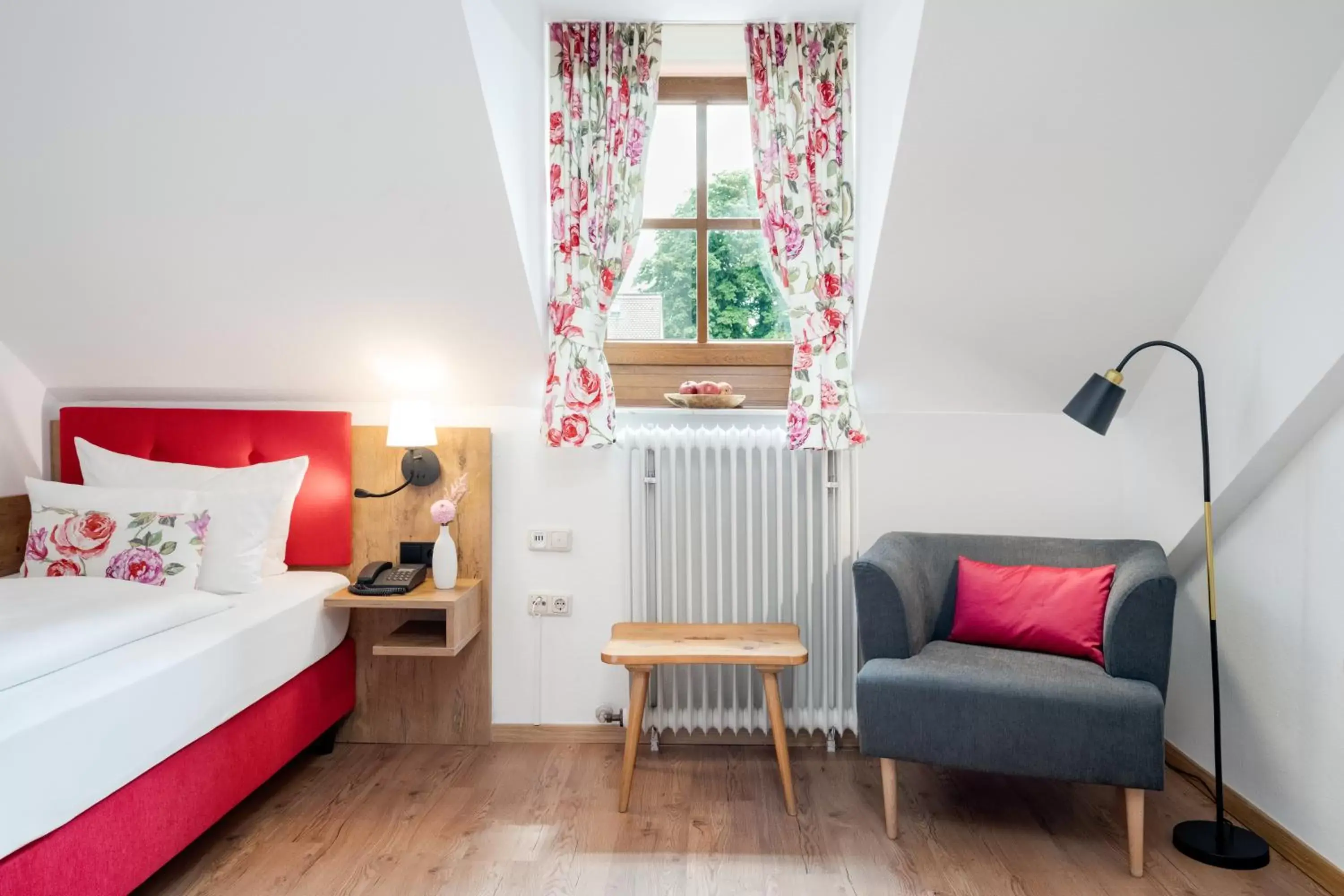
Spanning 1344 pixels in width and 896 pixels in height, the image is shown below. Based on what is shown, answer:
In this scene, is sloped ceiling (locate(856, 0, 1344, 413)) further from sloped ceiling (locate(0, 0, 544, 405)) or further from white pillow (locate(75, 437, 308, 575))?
white pillow (locate(75, 437, 308, 575))

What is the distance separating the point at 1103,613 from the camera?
2.55m

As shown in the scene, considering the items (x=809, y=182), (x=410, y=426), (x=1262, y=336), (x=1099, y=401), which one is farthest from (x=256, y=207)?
(x=1262, y=336)

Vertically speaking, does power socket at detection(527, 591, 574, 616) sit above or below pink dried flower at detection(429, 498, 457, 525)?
below

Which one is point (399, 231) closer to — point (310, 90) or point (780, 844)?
point (310, 90)

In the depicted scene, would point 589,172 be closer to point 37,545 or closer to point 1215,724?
point 37,545

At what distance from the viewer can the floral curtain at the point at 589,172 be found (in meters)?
3.02

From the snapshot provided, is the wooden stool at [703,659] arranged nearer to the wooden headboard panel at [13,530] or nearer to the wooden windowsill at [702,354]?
the wooden windowsill at [702,354]

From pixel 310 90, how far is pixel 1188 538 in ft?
9.20

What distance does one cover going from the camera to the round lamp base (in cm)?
222

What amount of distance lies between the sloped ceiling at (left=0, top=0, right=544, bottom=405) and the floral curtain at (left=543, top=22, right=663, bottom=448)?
161mm

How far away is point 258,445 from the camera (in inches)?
124

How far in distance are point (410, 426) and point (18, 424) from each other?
146 cm

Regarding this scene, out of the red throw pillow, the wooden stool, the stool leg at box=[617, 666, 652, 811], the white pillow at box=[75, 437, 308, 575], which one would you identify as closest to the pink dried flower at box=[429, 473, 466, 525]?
the white pillow at box=[75, 437, 308, 575]

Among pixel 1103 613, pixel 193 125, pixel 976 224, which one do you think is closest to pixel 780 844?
pixel 1103 613
